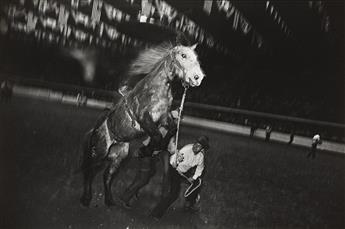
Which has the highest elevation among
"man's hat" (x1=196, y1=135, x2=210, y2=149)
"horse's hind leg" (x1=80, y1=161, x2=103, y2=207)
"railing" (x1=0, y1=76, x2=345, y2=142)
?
"railing" (x1=0, y1=76, x2=345, y2=142)

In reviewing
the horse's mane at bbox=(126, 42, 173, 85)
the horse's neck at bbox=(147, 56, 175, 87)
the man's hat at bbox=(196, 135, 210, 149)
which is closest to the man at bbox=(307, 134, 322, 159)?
the man's hat at bbox=(196, 135, 210, 149)

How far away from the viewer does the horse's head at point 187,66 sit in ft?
11.6

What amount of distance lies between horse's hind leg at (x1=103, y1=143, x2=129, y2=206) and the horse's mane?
596 millimetres

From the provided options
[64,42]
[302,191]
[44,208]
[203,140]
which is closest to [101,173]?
[44,208]

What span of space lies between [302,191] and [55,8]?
2671 millimetres

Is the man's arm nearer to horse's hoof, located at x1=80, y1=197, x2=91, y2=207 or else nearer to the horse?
the horse

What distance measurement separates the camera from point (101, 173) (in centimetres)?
369

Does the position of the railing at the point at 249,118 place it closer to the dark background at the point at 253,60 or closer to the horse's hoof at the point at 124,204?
the dark background at the point at 253,60

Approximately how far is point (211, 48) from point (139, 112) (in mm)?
833

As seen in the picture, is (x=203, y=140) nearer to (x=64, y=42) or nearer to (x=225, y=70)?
(x=225, y=70)

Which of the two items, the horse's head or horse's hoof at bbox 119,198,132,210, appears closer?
the horse's head

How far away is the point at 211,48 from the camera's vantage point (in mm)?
3631

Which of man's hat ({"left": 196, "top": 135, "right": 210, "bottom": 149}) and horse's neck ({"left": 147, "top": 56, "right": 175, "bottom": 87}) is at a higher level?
horse's neck ({"left": 147, "top": 56, "right": 175, "bottom": 87})

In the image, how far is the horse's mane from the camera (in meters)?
3.60
